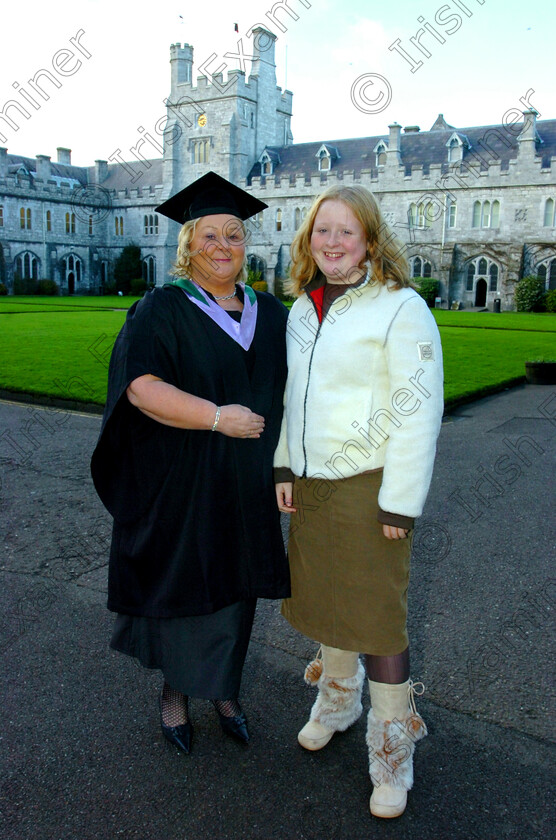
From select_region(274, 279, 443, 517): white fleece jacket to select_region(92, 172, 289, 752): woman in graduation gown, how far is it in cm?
19

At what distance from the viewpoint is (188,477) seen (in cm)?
268

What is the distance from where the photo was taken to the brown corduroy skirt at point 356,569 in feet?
8.36

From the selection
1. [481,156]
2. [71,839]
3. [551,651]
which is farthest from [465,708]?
[481,156]

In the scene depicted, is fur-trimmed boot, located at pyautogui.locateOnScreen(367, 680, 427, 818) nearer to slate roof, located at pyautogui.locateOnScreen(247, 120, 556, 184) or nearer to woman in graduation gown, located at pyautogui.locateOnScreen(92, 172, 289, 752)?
woman in graduation gown, located at pyautogui.locateOnScreen(92, 172, 289, 752)

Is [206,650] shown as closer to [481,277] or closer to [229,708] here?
[229,708]

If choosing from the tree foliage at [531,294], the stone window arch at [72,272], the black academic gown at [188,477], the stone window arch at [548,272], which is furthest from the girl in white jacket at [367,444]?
the stone window arch at [72,272]

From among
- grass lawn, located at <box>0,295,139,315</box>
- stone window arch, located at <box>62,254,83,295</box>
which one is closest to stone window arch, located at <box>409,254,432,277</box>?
grass lawn, located at <box>0,295,139,315</box>

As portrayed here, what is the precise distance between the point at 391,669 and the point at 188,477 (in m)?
1.03

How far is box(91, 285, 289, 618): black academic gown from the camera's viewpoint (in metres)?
2.63

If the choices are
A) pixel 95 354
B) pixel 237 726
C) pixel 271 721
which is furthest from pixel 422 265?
pixel 237 726

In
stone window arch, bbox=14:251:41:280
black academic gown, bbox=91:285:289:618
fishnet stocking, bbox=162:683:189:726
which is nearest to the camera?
black academic gown, bbox=91:285:289:618

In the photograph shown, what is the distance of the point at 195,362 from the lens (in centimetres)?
263

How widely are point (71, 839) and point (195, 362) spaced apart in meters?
1.67

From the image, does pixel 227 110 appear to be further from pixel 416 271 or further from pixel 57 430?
pixel 57 430
